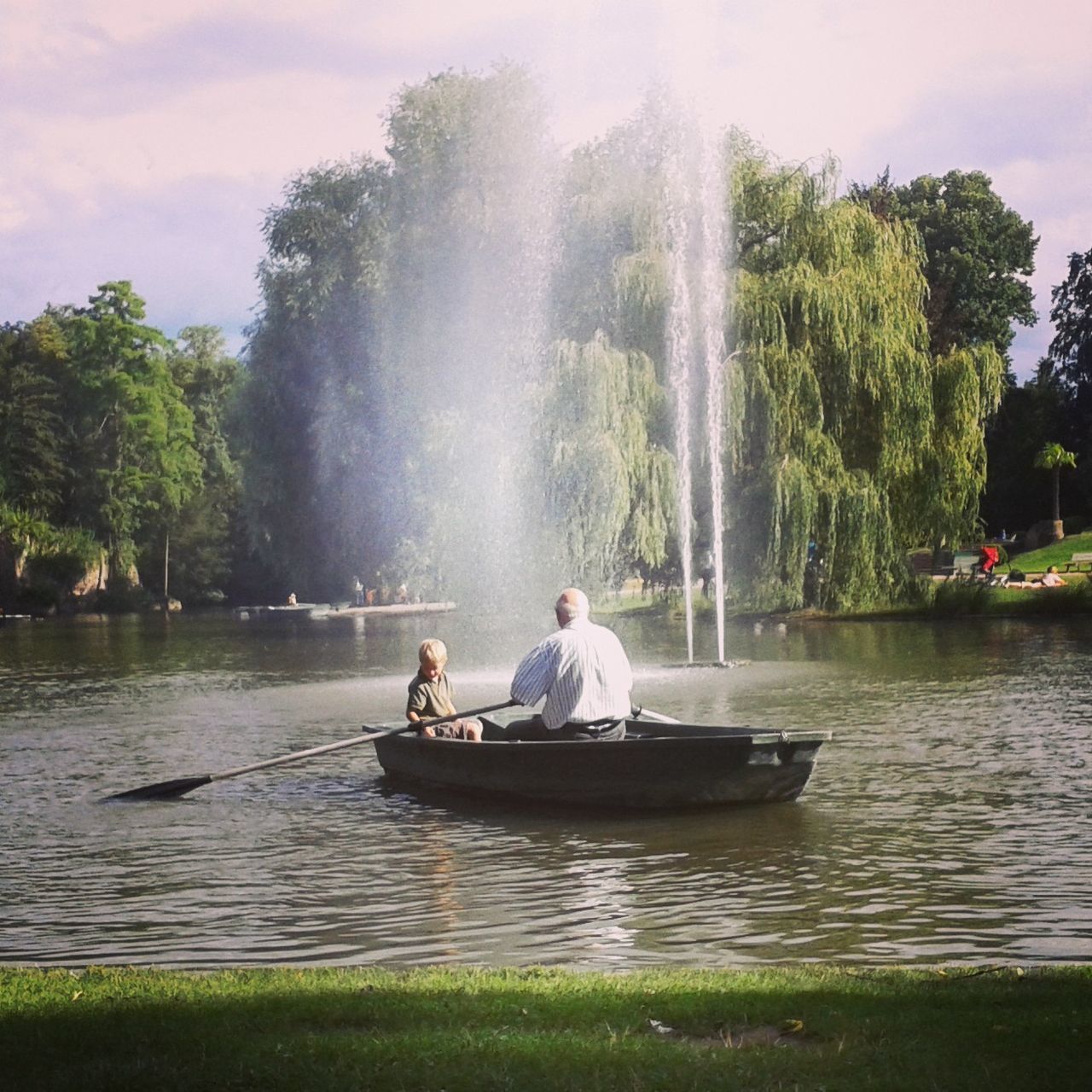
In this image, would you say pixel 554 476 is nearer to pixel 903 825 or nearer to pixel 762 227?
pixel 762 227

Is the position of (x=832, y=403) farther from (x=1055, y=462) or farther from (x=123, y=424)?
(x=123, y=424)

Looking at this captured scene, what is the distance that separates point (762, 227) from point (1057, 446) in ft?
77.7

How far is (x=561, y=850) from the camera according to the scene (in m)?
11.0

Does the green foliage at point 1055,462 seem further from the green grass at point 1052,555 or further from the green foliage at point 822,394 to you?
the green foliage at point 822,394

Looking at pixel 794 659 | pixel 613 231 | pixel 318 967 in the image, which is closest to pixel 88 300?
pixel 613 231

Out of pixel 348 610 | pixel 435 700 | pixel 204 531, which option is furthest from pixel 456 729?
pixel 204 531

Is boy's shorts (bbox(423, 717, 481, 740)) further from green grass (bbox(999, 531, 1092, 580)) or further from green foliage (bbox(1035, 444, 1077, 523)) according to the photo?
green foliage (bbox(1035, 444, 1077, 523))

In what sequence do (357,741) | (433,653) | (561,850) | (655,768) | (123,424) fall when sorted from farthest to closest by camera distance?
1. (123,424)
2. (433,653)
3. (357,741)
4. (655,768)
5. (561,850)

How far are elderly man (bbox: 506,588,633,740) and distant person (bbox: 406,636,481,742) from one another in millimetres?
1498

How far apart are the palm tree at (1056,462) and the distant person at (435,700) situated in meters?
42.6

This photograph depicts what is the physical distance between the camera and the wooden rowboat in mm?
11797

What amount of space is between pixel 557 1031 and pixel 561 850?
5.37 meters

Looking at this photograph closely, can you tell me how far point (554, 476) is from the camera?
1222 inches

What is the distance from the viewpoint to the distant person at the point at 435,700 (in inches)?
548
